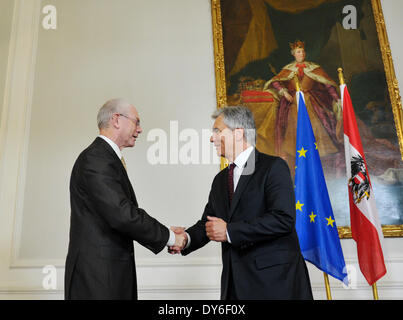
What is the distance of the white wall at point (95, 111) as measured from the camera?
14.2 ft

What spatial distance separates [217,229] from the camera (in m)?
2.54

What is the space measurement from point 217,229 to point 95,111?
9.94 feet

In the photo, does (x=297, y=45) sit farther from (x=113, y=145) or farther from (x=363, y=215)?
(x=113, y=145)

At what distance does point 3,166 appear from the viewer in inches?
185

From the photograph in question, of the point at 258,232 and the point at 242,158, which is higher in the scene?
the point at 242,158

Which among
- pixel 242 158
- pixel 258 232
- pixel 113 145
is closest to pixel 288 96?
pixel 242 158

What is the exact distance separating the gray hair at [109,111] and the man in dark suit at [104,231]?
207mm

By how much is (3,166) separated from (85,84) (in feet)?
4.71

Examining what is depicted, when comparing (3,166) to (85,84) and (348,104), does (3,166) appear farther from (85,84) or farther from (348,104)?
(348,104)

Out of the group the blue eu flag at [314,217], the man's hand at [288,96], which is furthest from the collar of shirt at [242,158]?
the man's hand at [288,96]

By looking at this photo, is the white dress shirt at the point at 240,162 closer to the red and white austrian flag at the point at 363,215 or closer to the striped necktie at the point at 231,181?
the striped necktie at the point at 231,181

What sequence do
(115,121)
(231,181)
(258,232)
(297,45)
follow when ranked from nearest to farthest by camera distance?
(258,232) < (231,181) < (115,121) < (297,45)

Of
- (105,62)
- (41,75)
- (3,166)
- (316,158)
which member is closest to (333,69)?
(316,158)

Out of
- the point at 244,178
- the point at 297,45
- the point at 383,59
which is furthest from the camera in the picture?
the point at 297,45
